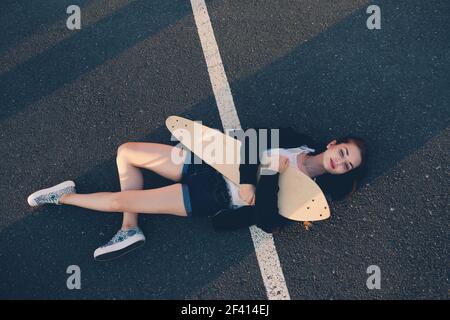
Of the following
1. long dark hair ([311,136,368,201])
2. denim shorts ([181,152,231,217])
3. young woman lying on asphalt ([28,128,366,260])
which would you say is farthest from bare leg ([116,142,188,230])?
long dark hair ([311,136,368,201])

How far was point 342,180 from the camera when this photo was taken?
346 cm

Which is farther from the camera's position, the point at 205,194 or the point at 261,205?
the point at 205,194

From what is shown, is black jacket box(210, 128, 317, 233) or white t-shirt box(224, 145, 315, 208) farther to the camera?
white t-shirt box(224, 145, 315, 208)

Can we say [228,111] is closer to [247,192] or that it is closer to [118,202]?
[247,192]

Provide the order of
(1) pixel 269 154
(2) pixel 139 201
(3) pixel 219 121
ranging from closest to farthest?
(1) pixel 269 154 → (2) pixel 139 201 → (3) pixel 219 121

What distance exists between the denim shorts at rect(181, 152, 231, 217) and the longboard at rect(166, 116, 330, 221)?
0.10 metres

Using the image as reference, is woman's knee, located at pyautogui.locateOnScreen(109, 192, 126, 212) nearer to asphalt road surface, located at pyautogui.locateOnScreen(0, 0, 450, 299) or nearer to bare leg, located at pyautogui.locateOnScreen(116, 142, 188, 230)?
bare leg, located at pyautogui.locateOnScreen(116, 142, 188, 230)

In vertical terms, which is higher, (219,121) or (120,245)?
(219,121)

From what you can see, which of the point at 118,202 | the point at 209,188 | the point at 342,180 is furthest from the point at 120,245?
the point at 342,180

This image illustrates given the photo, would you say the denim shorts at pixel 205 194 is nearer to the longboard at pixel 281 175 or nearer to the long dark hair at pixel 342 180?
the longboard at pixel 281 175

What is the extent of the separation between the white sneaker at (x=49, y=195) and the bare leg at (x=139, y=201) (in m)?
0.15

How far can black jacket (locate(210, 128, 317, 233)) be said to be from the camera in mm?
3254

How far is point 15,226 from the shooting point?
380cm

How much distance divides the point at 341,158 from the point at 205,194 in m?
1.21
